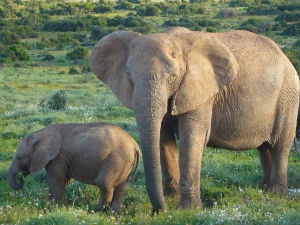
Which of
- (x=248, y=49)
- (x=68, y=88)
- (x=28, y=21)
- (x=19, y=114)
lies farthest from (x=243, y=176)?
(x=28, y=21)

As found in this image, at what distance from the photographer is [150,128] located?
213 inches

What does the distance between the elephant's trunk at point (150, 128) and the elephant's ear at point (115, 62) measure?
1.95 ft

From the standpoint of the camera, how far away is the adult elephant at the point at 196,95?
5.48 metres

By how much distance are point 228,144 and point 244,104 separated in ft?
2.29

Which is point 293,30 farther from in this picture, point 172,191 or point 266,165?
point 172,191

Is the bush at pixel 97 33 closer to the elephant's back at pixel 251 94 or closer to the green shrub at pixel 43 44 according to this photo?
the green shrub at pixel 43 44

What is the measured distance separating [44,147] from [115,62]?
1545 millimetres

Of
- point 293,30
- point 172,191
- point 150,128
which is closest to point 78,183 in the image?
point 172,191

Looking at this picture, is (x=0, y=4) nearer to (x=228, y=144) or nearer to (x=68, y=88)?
(x=68, y=88)

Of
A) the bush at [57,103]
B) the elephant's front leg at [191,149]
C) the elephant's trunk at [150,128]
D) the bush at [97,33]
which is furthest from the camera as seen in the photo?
the bush at [97,33]

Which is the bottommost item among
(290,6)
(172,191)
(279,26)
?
(279,26)

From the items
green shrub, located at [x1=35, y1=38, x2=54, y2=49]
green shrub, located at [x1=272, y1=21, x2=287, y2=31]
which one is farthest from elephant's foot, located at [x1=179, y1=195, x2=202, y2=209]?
green shrub, located at [x1=272, y1=21, x2=287, y2=31]

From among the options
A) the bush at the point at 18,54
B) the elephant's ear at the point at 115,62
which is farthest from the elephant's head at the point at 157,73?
the bush at the point at 18,54

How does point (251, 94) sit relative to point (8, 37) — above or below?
above
